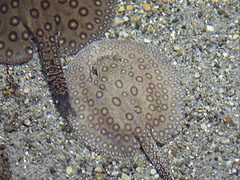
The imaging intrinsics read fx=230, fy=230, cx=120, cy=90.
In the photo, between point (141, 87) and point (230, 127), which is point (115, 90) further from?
point (230, 127)

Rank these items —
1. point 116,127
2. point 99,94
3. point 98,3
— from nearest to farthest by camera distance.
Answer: point 116,127 < point 99,94 < point 98,3

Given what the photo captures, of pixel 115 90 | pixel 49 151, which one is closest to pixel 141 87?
pixel 115 90

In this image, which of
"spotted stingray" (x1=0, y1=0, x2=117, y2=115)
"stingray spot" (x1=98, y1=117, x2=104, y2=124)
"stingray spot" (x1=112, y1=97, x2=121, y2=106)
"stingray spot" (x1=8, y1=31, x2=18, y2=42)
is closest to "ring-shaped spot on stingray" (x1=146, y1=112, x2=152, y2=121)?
"stingray spot" (x1=112, y1=97, x2=121, y2=106)

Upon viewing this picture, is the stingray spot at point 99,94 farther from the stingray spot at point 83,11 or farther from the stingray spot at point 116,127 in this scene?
the stingray spot at point 83,11

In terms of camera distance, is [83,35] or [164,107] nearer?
[164,107]

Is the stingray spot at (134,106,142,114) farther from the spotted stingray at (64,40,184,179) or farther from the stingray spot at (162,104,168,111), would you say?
the stingray spot at (162,104,168,111)

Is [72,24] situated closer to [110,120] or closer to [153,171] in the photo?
[110,120]

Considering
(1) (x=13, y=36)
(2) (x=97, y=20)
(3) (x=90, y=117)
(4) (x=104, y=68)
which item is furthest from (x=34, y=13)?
(3) (x=90, y=117)
